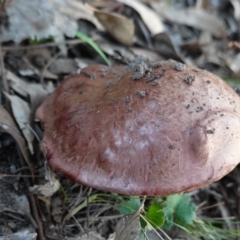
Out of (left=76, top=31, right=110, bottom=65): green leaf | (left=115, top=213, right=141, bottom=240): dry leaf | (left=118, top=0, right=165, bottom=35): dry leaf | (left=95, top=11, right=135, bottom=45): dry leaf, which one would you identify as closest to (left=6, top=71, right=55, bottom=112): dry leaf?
(left=76, top=31, right=110, bottom=65): green leaf

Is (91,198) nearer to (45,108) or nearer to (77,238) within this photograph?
(77,238)

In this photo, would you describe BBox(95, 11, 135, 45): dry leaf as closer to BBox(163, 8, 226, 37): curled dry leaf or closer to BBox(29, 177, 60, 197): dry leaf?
BBox(163, 8, 226, 37): curled dry leaf

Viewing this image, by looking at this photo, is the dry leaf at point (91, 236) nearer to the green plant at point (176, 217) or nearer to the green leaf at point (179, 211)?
the green plant at point (176, 217)

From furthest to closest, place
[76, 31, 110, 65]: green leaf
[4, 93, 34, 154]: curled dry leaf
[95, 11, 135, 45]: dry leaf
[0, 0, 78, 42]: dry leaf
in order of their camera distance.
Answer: [95, 11, 135, 45]: dry leaf → [76, 31, 110, 65]: green leaf → [0, 0, 78, 42]: dry leaf → [4, 93, 34, 154]: curled dry leaf

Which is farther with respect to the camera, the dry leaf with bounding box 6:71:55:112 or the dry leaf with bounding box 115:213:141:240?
the dry leaf with bounding box 6:71:55:112

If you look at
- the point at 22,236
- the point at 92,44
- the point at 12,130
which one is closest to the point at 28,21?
the point at 92,44

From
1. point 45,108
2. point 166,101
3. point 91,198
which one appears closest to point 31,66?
point 45,108
